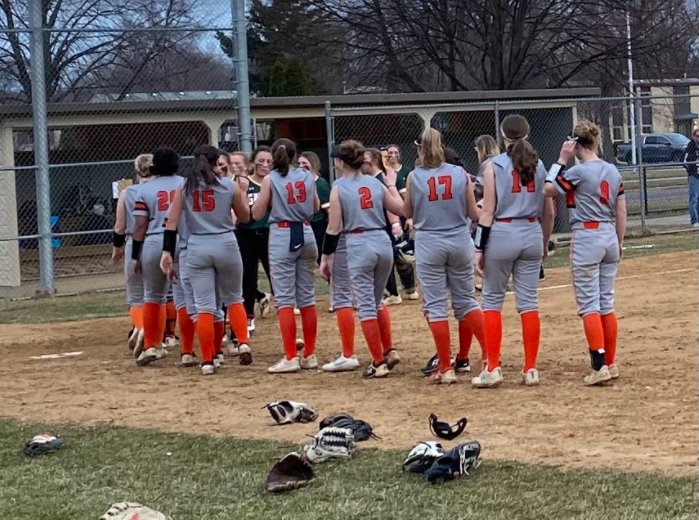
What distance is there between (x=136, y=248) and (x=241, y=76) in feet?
24.8

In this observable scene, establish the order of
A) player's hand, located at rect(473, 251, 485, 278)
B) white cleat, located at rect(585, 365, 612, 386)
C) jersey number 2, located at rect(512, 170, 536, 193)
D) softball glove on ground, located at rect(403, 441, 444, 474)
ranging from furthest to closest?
1. player's hand, located at rect(473, 251, 485, 278)
2. jersey number 2, located at rect(512, 170, 536, 193)
3. white cleat, located at rect(585, 365, 612, 386)
4. softball glove on ground, located at rect(403, 441, 444, 474)

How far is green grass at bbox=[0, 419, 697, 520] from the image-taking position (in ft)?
16.4

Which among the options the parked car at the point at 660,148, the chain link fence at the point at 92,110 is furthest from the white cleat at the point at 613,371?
the parked car at the point at 660,148

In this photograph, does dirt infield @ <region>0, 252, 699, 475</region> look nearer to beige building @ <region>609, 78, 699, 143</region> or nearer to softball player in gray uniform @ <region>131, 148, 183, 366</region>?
softball player in gray uniform @ <region>131, 148, 183, 366</region>

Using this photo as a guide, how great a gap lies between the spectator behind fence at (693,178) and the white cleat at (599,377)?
45.0 ft

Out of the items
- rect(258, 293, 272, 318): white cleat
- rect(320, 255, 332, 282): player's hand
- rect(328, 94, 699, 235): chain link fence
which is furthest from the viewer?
rect(328, 94, 699, 235): chain link fence

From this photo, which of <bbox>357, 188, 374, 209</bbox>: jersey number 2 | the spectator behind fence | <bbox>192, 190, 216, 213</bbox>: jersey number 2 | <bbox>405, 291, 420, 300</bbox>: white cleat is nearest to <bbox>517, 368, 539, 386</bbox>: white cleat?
<bbox>357, 188, 374, 209</bbox>: jersey number 2

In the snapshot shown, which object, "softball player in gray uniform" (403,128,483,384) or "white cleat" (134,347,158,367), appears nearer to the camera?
"softball player in gray uniform" (403,128,483,384)

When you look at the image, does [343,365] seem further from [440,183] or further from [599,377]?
[599,377]

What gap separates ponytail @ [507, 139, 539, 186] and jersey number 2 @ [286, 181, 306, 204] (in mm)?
1996

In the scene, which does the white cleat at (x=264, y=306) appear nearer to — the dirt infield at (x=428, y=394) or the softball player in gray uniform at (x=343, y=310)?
the dirt infield at (x=428, y=394)

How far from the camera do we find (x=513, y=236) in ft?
25.9

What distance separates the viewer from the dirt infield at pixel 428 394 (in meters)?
6.28

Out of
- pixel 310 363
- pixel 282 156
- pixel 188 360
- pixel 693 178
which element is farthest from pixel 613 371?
pixel 693 178
